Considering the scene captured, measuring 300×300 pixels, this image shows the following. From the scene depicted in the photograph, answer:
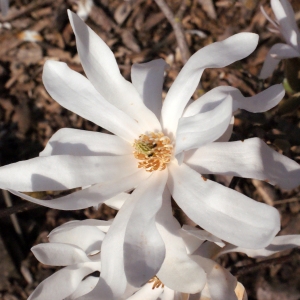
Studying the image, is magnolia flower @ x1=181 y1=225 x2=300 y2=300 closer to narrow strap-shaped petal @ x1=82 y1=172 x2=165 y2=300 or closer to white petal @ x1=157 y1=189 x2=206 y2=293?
white petal @ x1=157 y1=189 x2=206 y2=293

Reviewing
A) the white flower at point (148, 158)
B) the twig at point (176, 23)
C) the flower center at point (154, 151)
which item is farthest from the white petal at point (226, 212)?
the twig at point (176, 23)

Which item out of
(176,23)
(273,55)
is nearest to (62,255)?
(273,55)

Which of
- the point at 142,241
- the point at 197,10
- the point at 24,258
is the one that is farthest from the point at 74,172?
the point at 197,10

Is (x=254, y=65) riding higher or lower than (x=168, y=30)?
lower

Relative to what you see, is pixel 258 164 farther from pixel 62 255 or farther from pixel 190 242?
pixel 62 255

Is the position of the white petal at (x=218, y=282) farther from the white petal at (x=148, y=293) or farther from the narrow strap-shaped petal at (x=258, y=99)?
the narrow strap-shaped petal at (x=258, y=99)

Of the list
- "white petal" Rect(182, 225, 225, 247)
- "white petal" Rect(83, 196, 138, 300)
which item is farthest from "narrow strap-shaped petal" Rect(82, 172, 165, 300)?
"white petal" Rect(182, 225, 225, 247)

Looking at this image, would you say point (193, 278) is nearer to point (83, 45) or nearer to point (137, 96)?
point (137, 96)
